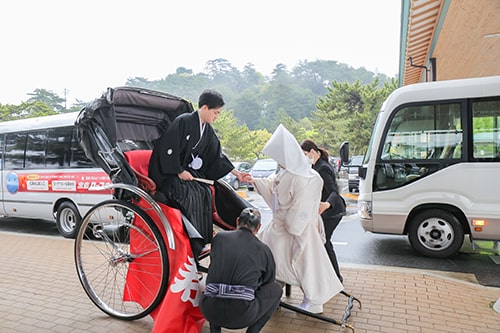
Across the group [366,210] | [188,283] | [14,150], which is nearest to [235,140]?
[14,150]

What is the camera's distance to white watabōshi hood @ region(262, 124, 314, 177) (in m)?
3.11

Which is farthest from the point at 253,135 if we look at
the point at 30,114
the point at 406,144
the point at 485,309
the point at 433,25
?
the point at 485,309

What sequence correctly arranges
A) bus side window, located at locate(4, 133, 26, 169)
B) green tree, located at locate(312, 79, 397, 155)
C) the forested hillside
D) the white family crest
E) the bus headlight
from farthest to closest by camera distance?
the forested hillside → green tree, located at locate(312, 79, 397, 155) → bus side window, located at locate(4, 133, 26, 169) → the bus headlight → the white family crest

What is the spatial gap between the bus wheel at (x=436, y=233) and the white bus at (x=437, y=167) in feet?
0.05

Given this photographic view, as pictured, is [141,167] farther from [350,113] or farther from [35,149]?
[350,113]

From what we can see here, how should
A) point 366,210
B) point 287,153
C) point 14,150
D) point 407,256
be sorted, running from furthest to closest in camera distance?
point 14,150, point 366,210, point 407,256, point 287,153

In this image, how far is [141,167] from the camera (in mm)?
3600

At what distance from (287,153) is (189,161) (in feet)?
3.12

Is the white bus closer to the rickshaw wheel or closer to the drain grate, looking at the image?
the drain grate

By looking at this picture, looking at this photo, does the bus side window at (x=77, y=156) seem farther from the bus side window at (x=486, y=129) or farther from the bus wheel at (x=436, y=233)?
the bus side window at (x=486, y=129)

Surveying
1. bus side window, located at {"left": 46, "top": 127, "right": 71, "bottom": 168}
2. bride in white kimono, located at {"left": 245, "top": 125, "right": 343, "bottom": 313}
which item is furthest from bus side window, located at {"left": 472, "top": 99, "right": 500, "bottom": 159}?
bus side window, located at {"left": 46, "top": 127, "right": 71, "bottom": 168}

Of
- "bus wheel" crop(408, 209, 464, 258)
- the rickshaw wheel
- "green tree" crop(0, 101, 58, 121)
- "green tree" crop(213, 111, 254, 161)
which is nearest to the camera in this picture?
the rickshaw wheel

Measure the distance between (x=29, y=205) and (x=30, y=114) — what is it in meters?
20.4

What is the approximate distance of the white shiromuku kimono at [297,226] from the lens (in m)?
3.13
